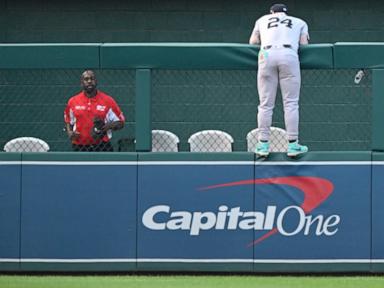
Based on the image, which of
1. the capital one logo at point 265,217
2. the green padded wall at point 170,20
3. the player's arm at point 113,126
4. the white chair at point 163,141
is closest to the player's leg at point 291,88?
the capital one logo at point 265,217

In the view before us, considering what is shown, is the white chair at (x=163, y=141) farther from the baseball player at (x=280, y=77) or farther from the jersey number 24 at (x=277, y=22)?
the jersey number 24 at (x=277, y=22)

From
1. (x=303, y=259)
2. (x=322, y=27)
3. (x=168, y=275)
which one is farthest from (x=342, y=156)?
(x=322, y=27)

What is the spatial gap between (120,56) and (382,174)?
267 cm

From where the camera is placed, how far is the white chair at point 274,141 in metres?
11.0

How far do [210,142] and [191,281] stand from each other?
68.4 inches

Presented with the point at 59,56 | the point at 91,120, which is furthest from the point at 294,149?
the point at 59,56

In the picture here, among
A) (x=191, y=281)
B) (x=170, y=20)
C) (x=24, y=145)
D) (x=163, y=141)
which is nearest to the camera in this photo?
(x=191, y=281)

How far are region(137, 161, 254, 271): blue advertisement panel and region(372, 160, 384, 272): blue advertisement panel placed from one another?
1.14 metres

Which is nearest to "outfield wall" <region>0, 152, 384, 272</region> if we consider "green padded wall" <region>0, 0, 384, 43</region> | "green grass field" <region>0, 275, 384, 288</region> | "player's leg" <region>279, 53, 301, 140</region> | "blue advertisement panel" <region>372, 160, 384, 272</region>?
"blue advertisement panel" <region>372, 160, 384, 272</region>

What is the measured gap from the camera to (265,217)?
10.1m

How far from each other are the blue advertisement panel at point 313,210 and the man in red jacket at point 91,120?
5.06 ft

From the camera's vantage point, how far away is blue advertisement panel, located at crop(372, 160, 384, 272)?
10.1 m

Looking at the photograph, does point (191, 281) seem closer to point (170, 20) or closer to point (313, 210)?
point (313, 210)

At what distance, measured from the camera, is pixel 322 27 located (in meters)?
14.6
